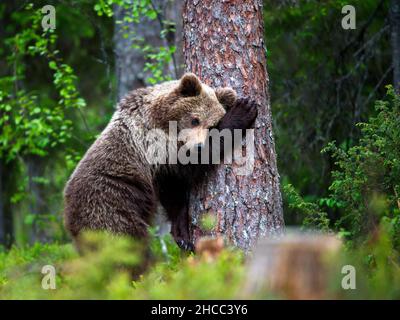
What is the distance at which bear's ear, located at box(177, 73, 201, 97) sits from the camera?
18.8 feet

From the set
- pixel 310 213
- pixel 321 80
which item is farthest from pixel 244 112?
pixel 321 80

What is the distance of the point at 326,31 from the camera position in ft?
29.3

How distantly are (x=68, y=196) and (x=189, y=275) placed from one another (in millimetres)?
3015

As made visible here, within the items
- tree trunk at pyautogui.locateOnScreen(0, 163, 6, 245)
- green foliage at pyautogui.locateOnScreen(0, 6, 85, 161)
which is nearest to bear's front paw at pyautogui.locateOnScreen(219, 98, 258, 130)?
green foliage at pyautogui.locateOnScreen(0, 6, 85, 161)

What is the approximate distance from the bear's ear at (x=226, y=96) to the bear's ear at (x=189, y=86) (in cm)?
21

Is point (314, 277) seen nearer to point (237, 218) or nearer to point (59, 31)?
point (237, 218)

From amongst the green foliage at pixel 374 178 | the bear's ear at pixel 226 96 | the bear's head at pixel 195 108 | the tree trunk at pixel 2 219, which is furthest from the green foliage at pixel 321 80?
the tree trunk at pixel 2 219

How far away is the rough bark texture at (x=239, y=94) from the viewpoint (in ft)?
18.0

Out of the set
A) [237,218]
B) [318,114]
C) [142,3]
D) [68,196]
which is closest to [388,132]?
[237,218]

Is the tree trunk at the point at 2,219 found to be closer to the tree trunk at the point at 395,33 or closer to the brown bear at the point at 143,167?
the brown bear at the point at 143,167

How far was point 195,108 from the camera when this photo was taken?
20.3 ft

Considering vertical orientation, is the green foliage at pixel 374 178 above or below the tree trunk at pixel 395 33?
below

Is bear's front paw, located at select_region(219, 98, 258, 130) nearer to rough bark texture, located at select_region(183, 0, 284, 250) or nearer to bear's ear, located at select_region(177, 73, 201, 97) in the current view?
rough bark texture, located at select_region(183, 0, 284, 250)
